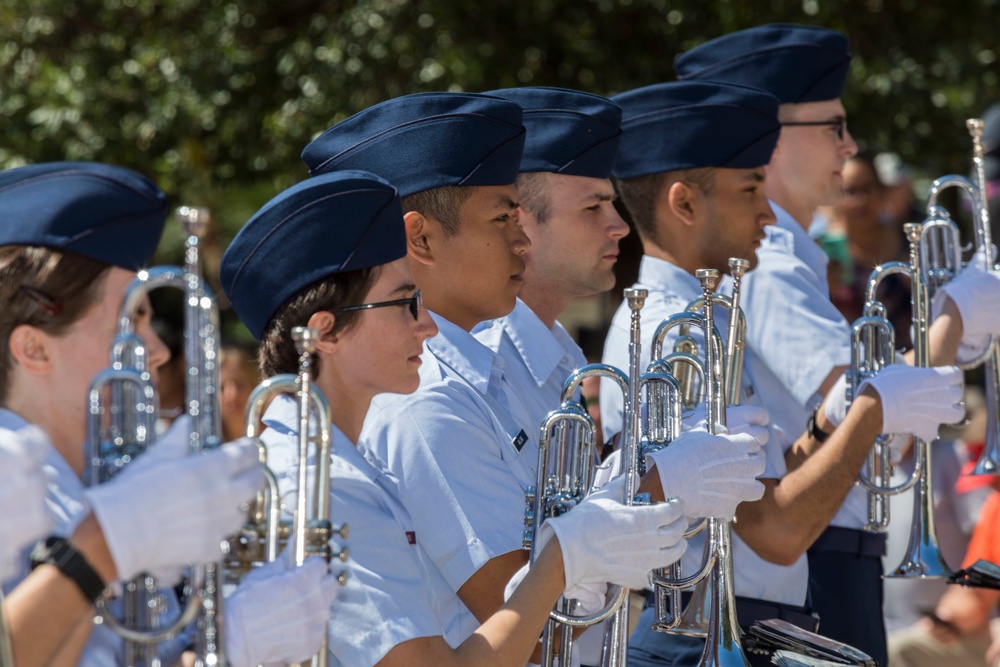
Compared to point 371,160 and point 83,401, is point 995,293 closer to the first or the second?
point 371,160

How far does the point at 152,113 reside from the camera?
870cm

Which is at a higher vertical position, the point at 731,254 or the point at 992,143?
the point at 992,143

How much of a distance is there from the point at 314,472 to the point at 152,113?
628cm

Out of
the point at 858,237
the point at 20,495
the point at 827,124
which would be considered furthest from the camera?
the point at 858,237

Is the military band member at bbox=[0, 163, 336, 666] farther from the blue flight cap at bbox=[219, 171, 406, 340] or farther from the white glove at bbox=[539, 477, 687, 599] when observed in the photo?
the white glove at bbox=[539, 477, 687, 599]

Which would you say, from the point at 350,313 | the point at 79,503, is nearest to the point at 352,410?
the point at 350,313

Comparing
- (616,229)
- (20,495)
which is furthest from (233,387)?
(20,495)

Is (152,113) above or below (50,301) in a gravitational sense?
above

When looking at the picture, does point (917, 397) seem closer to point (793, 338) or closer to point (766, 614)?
point (793, 338)

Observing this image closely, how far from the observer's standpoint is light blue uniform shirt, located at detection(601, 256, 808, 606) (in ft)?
14.9

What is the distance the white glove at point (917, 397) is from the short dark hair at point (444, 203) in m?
1.38

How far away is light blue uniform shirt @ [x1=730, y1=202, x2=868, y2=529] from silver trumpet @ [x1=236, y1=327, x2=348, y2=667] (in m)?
2.39

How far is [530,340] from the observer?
4.22 meters

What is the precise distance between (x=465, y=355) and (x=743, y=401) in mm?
1253
